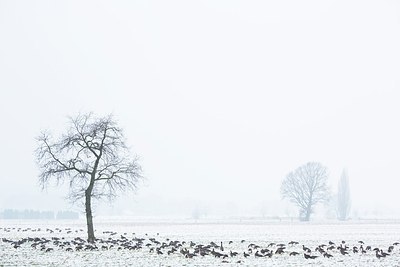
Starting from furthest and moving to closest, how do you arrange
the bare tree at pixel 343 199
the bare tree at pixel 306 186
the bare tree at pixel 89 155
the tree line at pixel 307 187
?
the bare tree at pixel 343 199 < the bare tree at pixel 306 186 < the tree line at pixel 307 187 < the bare tree at pixel 89 155

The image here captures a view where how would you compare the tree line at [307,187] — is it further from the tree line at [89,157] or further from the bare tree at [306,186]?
the tree line at [89,157]

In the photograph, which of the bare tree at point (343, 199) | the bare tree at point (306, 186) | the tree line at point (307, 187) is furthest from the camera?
the bare tree at point (343, 199)

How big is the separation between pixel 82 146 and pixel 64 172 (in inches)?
133

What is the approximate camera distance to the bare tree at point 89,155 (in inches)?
1307

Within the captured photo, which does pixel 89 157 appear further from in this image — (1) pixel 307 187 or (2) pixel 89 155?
(1) pixel 307 187

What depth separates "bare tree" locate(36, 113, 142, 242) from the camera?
33.2 m

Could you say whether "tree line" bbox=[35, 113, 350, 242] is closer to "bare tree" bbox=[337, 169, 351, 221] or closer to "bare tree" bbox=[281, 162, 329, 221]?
"bare tree" bbox=[281, 162, 329, 221]

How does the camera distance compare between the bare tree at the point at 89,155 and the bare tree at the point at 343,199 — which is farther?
the bare tree at the point at 343,199

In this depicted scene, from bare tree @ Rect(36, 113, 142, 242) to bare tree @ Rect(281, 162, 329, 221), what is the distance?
209 feet

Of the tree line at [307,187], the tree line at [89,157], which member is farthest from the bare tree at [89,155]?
the tree line at [307,187]

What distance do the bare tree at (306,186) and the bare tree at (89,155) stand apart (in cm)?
6381

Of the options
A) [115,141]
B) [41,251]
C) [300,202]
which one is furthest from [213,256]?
[300,202]

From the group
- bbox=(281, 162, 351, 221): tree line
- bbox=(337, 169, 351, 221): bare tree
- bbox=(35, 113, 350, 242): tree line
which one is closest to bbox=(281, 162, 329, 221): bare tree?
bbox=(281, 162, 351, 221): tree line

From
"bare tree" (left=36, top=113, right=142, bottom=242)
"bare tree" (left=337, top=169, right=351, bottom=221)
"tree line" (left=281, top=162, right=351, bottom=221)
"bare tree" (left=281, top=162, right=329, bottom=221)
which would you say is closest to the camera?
"bare tree" (left=36, top=113, right=142, bottom=242)
